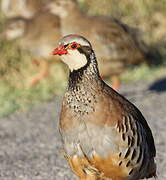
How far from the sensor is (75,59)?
6.35m

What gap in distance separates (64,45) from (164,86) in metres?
8.23

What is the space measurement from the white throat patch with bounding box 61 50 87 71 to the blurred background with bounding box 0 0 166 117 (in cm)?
568

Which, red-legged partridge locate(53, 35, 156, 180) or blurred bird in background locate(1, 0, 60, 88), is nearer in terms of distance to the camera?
red-legged partridge locate(53, 35, 156, 180)

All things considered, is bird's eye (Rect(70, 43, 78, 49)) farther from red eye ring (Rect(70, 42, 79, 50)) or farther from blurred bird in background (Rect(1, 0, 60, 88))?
blurred bird in background (Rect(1, 0, 60, 88))

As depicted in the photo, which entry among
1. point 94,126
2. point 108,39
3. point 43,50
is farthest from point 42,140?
point 94,126

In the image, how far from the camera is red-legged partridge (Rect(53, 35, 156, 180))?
247 inches

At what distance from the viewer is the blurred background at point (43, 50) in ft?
44.7

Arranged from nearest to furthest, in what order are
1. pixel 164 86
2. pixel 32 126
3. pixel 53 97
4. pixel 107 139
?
1. pixel 107 139
2. pixel 32 126
3. pixel 53 97
4. pixel 164 86

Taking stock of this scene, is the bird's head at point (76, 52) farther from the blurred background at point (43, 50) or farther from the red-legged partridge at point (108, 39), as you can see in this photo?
the red-legged partridge at point (108, 39)

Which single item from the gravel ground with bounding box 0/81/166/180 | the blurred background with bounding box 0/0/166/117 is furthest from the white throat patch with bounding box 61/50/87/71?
the blurred background with bounding box 0/0/166/117

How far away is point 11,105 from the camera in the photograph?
496 inches

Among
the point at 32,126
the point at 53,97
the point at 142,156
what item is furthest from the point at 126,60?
the point at 142,156

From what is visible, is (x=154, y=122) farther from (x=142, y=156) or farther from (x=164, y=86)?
(x=142, y=156)

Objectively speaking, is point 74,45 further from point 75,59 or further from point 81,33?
point 81,33
